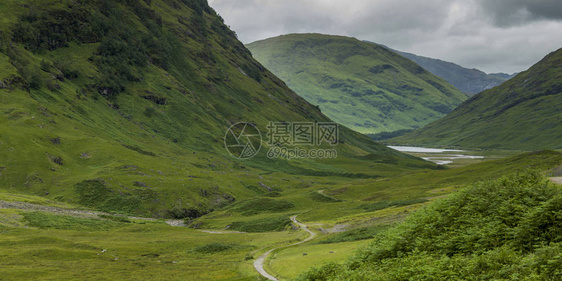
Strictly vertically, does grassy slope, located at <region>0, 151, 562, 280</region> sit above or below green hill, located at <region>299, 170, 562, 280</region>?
below

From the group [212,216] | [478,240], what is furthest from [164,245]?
[478,240]

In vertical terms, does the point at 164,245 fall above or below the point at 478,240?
below

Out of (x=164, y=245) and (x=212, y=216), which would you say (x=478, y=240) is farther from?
(x=212, y=216)

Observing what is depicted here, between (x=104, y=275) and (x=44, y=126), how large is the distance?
398 feet

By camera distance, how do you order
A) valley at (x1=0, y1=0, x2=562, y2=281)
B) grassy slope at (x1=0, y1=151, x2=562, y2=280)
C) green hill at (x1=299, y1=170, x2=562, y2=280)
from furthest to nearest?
1. grassy slope at (x1=0, y1=151, x2=562, y2=280)
2. valley at (x1=0, y1=0, x2=562, y2=281)
3. green hill at (x1=299, y1=170, x2=562, y2=280)

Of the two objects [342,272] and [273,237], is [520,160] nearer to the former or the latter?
[273,237]

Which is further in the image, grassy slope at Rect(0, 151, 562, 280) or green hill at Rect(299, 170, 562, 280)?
grassy slope at Rect(0, 151, 562, 280)

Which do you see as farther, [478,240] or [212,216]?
[212,216]

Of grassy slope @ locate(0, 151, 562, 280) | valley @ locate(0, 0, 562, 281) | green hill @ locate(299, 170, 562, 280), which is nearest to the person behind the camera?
green hill @ locate(299, 170, 562, 280)

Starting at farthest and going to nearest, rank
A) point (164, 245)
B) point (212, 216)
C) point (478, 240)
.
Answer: point (212, 216) < point (164, 245) < point (478, 240)

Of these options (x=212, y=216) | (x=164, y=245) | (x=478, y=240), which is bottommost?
(x=212, y=216)

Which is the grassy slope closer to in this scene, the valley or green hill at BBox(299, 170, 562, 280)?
the valley

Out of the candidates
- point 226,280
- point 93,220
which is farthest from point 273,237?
point 93,220

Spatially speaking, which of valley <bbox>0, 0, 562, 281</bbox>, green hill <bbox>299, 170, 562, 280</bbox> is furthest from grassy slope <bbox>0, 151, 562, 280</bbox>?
green hill <bbox>299, 170, 562, 280</bbox>
